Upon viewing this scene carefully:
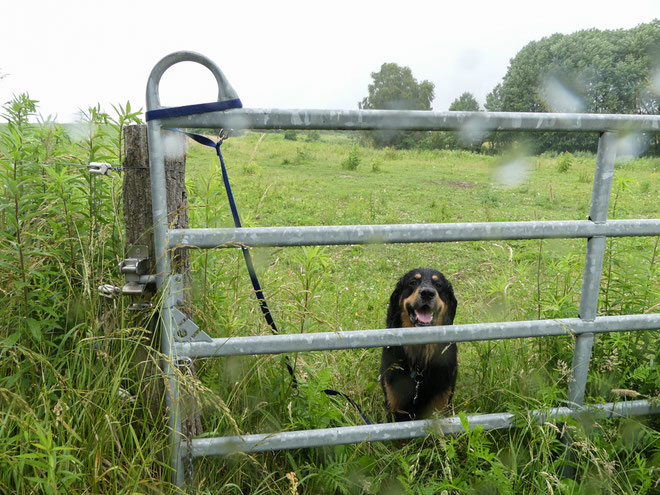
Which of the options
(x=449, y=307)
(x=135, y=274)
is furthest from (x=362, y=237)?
(x=449, y=307)

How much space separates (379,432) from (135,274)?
1.19m

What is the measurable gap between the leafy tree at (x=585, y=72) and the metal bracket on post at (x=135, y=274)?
157ft

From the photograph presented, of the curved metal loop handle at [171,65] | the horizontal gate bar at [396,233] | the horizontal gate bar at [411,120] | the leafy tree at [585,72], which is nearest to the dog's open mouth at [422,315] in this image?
the horizontal gate bar at [396,233]

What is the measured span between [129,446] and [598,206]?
84.5 inches

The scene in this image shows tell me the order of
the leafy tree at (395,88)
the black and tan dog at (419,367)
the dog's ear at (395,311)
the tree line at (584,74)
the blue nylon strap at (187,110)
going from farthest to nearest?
the leafy tree at (395,88) < the tree line at (584,74) < the dog's ear at (395,311) < the black and tan dog at (419,367) < the blue nylon strap at (187,110)

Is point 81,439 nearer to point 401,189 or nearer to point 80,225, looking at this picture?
point 80,225

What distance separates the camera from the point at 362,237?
1.68m

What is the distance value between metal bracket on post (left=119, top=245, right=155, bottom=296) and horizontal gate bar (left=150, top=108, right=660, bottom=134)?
53cm

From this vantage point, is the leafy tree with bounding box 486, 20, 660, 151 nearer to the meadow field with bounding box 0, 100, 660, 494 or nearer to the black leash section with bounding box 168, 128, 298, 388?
the meadow field with bounding box 0, 100, 660, 494

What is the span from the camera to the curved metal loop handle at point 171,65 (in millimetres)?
1547

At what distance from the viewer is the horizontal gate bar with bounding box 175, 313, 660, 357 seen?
1675 millimetres

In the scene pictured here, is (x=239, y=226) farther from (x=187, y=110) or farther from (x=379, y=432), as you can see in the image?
(x=379, y=432)

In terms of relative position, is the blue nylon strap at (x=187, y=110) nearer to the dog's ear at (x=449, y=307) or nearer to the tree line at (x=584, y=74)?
the dog's ear at (x=449, y=307)

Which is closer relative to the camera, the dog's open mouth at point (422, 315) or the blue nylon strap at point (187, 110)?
the blue nylon strap at point (187, 110)
